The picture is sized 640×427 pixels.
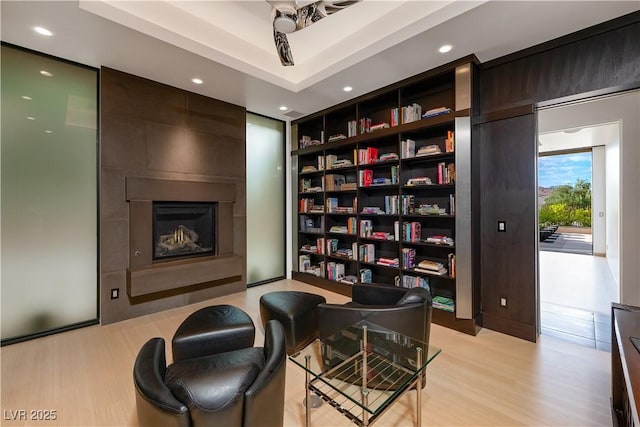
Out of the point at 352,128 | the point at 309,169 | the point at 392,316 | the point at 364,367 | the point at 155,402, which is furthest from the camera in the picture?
the point at 309,169

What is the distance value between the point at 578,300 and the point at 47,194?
6688 mm

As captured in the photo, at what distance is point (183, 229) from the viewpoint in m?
3.93

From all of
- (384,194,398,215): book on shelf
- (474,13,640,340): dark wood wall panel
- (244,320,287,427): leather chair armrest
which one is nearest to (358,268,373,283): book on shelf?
(384,194,398,215): book on shelf

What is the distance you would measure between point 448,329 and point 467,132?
217cm

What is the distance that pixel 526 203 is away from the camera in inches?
113

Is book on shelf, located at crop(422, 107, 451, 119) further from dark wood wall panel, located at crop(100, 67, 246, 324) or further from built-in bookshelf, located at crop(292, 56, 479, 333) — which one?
dark wood wall panel, located at crop(100, 67, 246, 324)

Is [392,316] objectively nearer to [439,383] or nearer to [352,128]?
[439,383]

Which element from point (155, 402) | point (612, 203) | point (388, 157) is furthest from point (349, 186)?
point (612, 203)

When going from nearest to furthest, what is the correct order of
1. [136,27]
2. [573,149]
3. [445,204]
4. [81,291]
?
[136,27], [81,291], [445,204], [573,149]

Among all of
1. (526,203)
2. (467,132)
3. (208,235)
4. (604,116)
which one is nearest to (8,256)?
(208,235)

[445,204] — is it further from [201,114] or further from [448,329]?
[201,114]

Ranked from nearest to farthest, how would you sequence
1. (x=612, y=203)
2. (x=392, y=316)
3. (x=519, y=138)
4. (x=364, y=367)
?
(x=364, y=367), (x=392, y=316), (x=519, y=138), (x=612, y=203)

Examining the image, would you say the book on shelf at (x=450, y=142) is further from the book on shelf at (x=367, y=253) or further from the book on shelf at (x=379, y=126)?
the book on shelf at (x=367, y=253)

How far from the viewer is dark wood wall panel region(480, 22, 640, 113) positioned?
2.33 m
